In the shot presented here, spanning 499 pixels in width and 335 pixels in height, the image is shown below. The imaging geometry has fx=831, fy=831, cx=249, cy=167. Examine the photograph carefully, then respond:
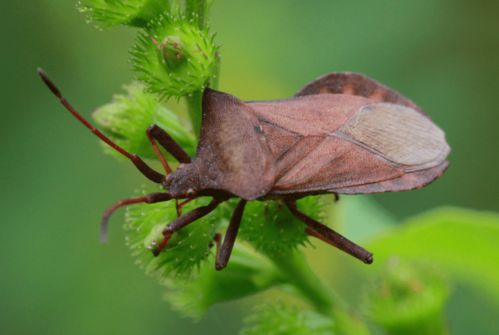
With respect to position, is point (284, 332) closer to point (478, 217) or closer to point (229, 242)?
point (229, 242)

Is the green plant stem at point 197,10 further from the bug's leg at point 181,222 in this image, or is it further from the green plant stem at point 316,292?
the green plant stem at point 316,292

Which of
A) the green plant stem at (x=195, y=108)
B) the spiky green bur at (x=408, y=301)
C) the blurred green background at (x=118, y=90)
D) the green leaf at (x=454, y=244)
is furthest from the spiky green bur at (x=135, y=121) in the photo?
the blurred green background at (x=118, y=90)

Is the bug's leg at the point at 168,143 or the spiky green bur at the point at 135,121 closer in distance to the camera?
the bug's leg at the point at 168,143

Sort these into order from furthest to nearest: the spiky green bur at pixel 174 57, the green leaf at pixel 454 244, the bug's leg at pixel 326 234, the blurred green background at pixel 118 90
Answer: the blurred green background at pixel 118 90 → the green leaf at pixel 454 244 → the bug's leg at pixel 326 234 → the spiky green bur at pixel 174 57

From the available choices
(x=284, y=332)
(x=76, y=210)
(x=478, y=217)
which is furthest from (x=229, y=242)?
(x=76, y=210)

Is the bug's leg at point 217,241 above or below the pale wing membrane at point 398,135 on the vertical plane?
above

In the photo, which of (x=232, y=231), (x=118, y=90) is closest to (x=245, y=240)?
(x=232, y=231)

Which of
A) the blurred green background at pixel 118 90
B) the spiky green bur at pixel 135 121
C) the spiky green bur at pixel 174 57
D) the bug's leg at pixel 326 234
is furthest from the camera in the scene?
the blurred green background at pixel 118 90


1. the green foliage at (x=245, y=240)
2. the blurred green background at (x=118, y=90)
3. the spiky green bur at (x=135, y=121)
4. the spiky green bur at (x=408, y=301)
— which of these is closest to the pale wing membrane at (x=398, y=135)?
the green foliage at (x=245, y=240)

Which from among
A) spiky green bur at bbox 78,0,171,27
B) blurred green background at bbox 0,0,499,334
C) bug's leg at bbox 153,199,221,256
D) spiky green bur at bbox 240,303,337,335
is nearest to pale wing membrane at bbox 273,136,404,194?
bug's leg at bbox 153,199,221,256

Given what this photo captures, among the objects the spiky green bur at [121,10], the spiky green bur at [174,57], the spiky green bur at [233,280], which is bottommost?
the spiky green bur at [233,280]
